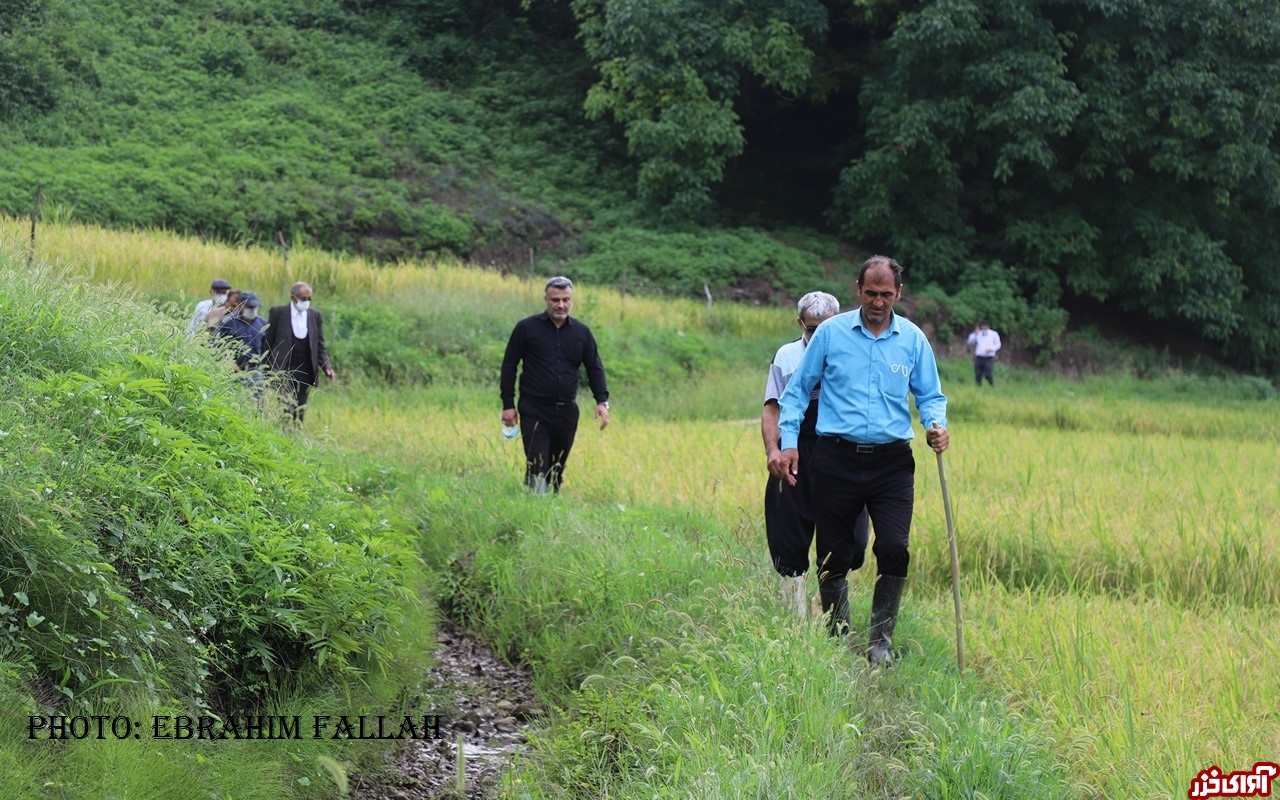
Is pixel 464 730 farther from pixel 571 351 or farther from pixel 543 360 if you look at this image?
pixel 571 351

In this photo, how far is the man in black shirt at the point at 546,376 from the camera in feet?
31.7

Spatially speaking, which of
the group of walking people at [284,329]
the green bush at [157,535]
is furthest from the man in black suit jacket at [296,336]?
the green bush at [157,535]

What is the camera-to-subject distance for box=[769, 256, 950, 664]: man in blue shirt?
6.20 metres

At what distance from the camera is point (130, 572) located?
17.9 feet

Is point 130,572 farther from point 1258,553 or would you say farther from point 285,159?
point 285,159

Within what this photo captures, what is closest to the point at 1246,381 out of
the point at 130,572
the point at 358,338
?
the point at 358,338

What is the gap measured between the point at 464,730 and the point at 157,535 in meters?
1.94

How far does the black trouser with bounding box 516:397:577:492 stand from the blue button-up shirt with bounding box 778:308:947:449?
11.8 ft

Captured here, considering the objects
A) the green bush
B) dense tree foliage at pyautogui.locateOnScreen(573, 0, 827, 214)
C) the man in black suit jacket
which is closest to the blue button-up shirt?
the green bush

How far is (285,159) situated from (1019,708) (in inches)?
1161

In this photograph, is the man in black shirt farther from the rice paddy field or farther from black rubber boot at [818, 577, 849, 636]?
black rubber boot at [818, 577, 849, 636]

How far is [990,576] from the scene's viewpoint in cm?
847

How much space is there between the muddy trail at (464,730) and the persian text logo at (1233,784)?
293 cm

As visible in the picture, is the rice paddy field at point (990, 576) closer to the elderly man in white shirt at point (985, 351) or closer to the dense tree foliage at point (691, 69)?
the elderly man in white shirt at point (985, 351)
